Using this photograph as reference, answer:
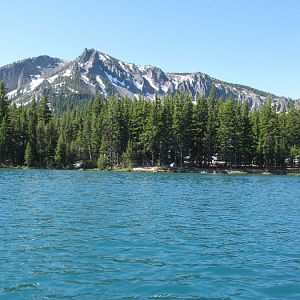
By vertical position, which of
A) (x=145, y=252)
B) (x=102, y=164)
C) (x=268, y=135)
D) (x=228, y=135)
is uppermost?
(x=268, y=135)

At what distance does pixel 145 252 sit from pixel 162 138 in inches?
4122

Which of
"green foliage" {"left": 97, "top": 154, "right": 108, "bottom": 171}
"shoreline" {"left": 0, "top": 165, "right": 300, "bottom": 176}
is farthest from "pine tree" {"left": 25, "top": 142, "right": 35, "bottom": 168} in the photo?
"green foliage" {"left": 97, "top": 154, "right": 108, "bottom": 171}

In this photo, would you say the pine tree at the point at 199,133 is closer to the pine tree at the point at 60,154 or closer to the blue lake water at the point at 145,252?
the pine tree at the point at 60,154

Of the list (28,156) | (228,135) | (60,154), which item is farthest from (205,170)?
(28,156)

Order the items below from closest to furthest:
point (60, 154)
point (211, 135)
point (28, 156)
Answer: point (28, 156) < point (60, 154) < point (211, 135)

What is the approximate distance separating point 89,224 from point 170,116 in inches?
4047

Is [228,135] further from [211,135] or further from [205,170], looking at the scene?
[205,170]

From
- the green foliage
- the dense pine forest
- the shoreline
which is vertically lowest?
the shoreline

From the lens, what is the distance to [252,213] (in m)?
34.5

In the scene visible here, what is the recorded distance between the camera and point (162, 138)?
124m

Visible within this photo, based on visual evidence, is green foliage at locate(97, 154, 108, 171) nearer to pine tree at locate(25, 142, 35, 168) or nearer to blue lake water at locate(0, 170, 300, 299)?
pine tree at locate(25, 142, 35, 168)

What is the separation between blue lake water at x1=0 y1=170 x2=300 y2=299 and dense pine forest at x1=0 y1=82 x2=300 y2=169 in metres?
88.2

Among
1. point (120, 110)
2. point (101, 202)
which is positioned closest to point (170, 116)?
point (120, 110)

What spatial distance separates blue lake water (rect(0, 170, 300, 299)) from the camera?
1494cm
